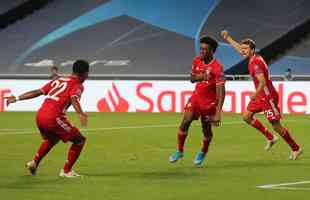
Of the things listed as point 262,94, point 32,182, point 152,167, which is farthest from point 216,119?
point 32,182

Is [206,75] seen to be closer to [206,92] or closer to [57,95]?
[206,92]

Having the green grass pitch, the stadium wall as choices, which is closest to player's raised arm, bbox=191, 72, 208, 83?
the green grass pitch

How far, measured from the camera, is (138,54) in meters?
45.5

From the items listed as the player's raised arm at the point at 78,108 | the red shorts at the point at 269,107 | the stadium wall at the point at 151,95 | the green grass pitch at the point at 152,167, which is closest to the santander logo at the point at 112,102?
the stadium wall at the point at 151,95

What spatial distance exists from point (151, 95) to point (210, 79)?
1859cm

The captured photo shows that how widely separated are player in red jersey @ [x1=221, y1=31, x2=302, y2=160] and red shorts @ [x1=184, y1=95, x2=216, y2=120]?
1159 millimetres

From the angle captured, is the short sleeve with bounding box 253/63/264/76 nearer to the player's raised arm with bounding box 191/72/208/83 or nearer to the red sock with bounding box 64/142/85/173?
the player's raised arm with bounding box 191/72/208/83

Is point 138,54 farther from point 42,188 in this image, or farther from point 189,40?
point 42,188

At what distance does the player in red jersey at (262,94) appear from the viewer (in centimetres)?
1627

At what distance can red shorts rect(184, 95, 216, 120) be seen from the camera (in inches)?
600

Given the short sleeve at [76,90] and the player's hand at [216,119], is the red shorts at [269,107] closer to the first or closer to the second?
the player's hand at [216,119]

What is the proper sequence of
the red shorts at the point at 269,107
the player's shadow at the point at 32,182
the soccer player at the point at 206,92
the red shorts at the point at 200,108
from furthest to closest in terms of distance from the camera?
the red shorts at the point at 269,107 → the red shorts at the point at 200,108 → the soccer player at the point at 206,92 → the player's shadow at the point at 32,182

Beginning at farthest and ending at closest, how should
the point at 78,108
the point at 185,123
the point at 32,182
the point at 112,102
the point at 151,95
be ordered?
1. the point at 112,102
2. the point at 151,95
3. the point at 185,123
4. the point at 32,182
5. the point at 78,108

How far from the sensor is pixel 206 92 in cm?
1530
